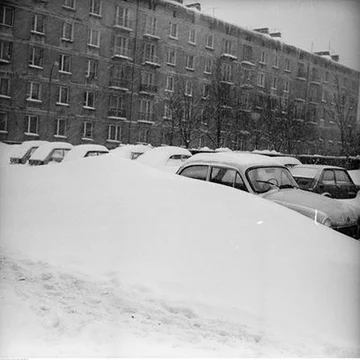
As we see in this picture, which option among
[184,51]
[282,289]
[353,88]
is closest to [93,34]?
[184,51]

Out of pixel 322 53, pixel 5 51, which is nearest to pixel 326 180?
pixel 322 53

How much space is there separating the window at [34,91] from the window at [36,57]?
12 centimetres

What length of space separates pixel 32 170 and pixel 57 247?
0.58 metres

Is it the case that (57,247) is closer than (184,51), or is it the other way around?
(57,247)

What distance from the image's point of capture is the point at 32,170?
10.1 feet

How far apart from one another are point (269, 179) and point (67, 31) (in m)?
1.77

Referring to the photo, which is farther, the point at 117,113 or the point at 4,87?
the point at 117,113

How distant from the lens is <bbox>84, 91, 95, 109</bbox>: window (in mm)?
3057

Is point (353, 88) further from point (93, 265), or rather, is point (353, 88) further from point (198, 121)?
point (93, 265)

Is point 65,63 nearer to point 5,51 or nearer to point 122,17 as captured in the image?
point 5,51

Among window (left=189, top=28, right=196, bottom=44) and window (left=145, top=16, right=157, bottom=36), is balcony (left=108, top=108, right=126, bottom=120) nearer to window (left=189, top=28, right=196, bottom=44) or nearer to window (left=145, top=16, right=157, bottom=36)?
window (left=145, top=16, right=157, bottom=36)

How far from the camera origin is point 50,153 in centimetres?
321

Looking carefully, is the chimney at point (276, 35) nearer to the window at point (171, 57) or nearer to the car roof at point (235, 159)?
the window at point (171, 57)

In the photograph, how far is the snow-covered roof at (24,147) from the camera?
2844mm
